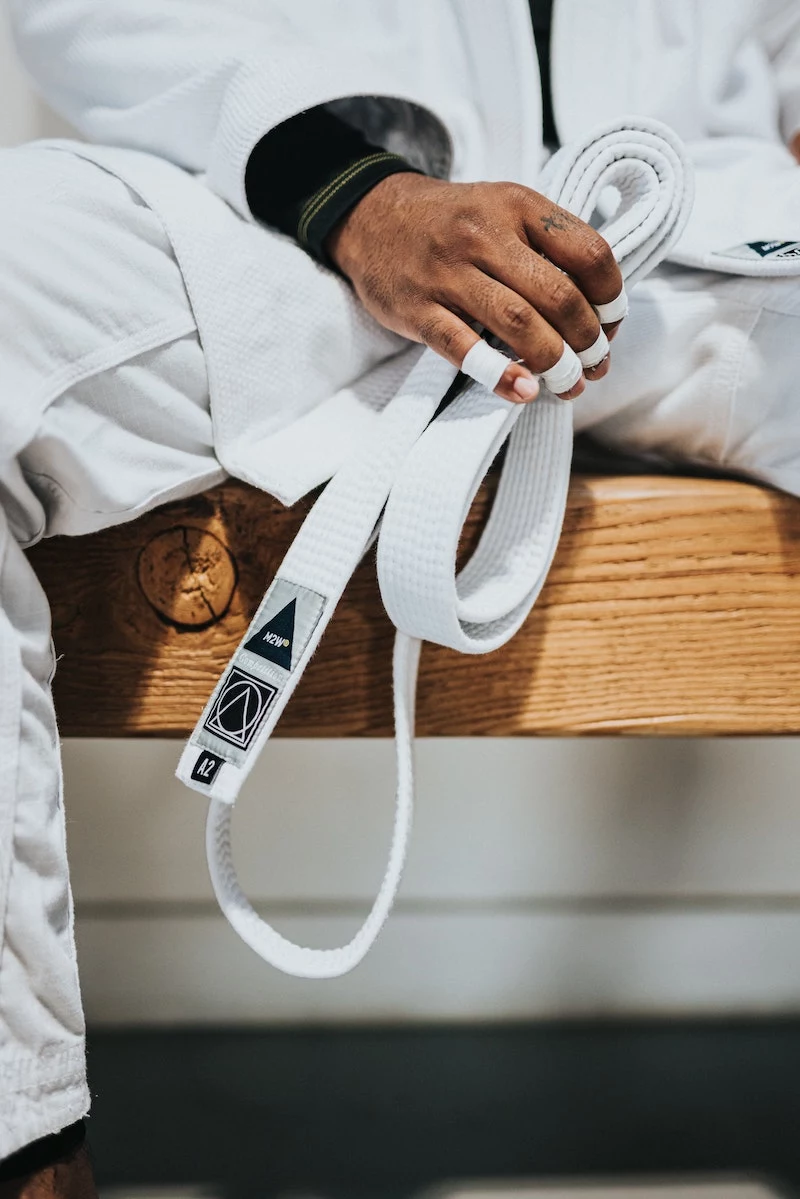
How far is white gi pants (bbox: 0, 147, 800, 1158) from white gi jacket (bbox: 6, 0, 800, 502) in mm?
18

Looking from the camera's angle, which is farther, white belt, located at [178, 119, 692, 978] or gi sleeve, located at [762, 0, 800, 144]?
gi sleeve, located at [762, 0, 800, 144]

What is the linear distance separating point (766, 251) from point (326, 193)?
0.62ft

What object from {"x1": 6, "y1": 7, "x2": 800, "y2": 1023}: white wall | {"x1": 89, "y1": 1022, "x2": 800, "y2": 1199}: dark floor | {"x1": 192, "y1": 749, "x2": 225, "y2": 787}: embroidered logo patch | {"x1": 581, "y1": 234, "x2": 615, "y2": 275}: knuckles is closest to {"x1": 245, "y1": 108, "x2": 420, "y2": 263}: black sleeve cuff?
{"x1": 581, "y1": 234, "x2": 615, "y2": 275}: knuckles

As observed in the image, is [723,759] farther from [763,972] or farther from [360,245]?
[360,245]

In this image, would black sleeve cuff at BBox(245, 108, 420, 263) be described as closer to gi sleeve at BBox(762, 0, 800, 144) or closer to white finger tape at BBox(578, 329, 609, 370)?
white finger tape at BBox(578, 329, 609, 370)

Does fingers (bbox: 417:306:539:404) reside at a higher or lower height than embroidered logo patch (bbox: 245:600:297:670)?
higher

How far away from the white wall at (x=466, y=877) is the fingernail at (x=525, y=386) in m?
0.39

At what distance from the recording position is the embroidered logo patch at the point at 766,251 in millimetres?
409

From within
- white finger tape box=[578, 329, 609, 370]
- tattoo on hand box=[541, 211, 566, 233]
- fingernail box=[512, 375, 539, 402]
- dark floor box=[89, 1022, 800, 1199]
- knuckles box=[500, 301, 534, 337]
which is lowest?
dark floor box=[89, 1022, 800, 1199]

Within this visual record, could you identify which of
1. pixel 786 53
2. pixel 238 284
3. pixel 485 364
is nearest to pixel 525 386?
pixel 485 364

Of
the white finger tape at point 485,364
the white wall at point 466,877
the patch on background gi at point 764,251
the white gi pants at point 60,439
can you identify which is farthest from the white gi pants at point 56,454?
the white wall at point 466,877

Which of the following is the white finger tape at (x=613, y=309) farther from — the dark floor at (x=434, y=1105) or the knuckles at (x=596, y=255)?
the dark floor at (x=434, y=1105)

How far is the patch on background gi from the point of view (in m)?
0.41

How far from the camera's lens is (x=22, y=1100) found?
0.31 m
